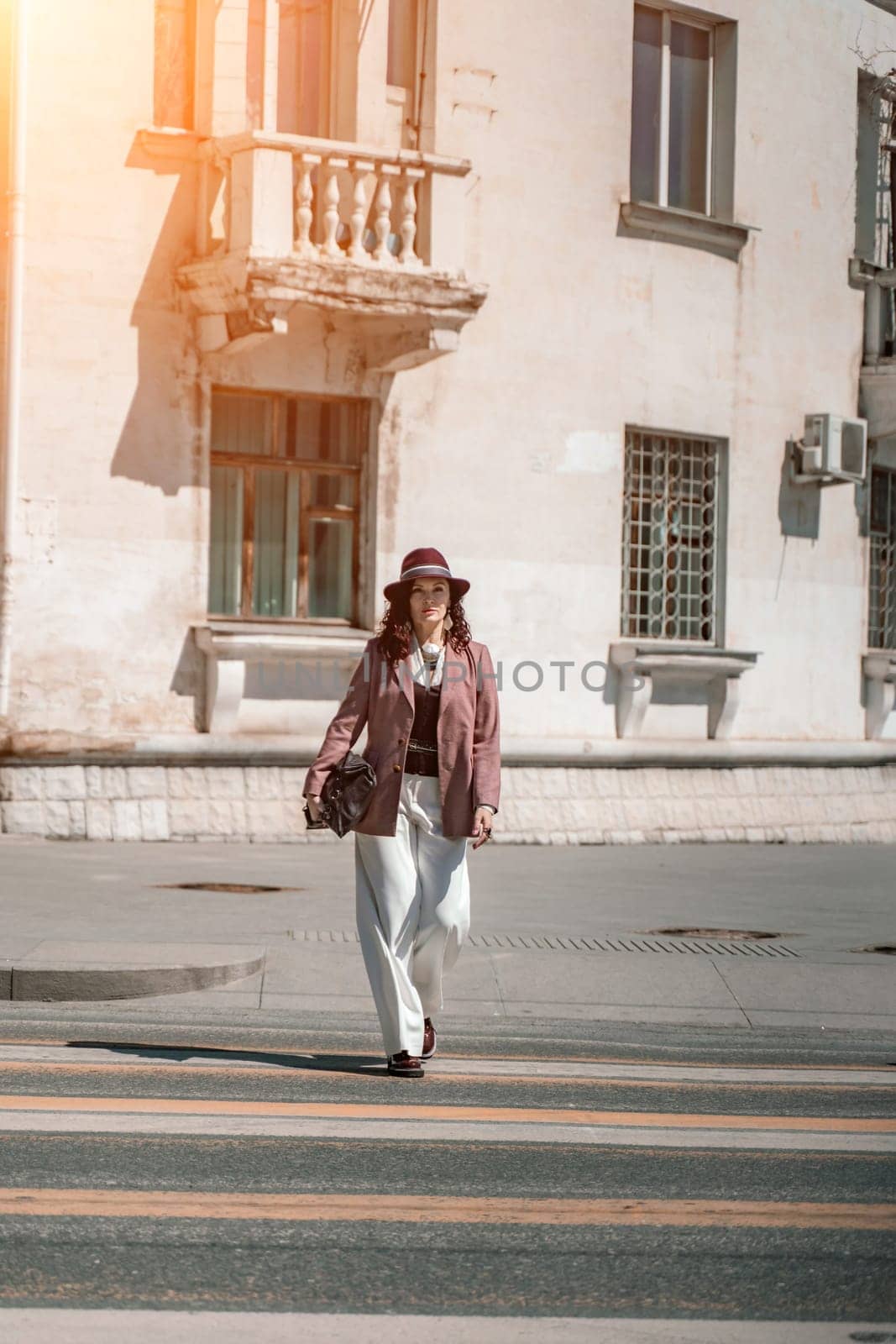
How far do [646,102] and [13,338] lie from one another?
684 centimetres

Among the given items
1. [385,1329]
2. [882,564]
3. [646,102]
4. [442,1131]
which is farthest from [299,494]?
[385,1329]

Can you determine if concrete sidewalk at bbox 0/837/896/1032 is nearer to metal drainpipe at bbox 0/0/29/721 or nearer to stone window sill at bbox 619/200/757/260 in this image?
metal drainpipe at bbox 0/0/29/721

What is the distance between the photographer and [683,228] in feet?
59.7

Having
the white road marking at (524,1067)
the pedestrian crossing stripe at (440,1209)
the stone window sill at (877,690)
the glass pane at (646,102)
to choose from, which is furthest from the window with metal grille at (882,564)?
the pedestrian crossing stripe at (440,1209)

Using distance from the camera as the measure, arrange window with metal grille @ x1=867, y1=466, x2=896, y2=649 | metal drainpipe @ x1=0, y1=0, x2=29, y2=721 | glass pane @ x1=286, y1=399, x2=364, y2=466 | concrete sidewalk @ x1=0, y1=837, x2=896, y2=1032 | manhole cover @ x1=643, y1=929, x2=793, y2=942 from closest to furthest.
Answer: concrete sidewalk @ x1=0, y1=837, x2=896, y2=1032 → manhole cover @ x1=643, y1=929, x2=793, y2=942 → metal drainpipe @ x1=0, y1=0, x2=29, y2=721 → glass pane @ x1=286, y1=399, x2=364, y2=466 → window with metal grille @ x1=867, y1=466, x2=896, y2=649

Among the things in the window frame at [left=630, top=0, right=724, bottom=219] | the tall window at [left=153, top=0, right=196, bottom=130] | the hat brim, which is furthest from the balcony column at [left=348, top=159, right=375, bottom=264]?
the hat brim

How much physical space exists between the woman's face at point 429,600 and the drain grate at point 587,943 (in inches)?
114

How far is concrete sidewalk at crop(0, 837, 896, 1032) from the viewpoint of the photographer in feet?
30.1

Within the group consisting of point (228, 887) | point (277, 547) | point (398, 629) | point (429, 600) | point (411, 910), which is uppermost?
point (277, 547)

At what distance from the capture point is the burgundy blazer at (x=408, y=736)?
7574 millimetres

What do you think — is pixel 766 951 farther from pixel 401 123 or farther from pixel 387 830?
pixel 401 123

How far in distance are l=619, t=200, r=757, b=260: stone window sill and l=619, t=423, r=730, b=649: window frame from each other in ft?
5.73

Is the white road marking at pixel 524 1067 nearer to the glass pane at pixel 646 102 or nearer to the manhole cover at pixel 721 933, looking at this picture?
the manhole cover at pixel 721 933

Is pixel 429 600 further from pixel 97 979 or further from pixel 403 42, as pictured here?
pixel 403 42
